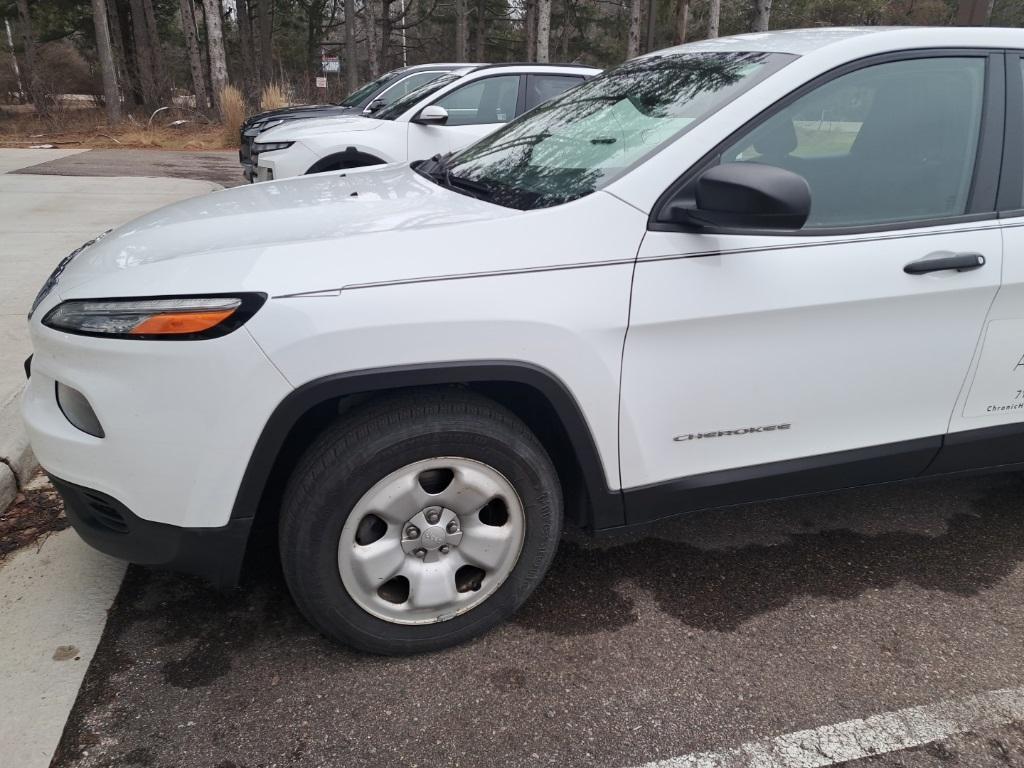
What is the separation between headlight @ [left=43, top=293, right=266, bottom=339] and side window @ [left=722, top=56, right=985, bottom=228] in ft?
5.29

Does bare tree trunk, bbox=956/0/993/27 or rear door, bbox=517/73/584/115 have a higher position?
bare tree trunk, bbox=956/0/993/27

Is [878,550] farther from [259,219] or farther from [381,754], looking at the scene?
[259,219]

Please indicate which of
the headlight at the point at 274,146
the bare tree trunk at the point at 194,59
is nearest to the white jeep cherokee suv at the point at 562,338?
the headlight at the point at 274,146

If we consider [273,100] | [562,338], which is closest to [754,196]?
[562,338]

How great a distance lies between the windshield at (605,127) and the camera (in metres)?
2.31

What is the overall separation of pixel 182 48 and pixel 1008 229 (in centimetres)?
4578

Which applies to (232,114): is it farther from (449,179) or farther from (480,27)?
(480,27)

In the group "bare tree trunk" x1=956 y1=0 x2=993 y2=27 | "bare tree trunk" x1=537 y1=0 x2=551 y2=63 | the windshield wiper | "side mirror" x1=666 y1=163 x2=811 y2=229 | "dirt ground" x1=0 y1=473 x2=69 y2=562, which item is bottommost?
"dirt ground" x1=0 y1=473 x2=69 y2=562

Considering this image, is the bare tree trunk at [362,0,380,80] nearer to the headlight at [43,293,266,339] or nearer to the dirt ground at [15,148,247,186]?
the dirt ground at [15,148,247,186]

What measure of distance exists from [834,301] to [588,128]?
1.04m

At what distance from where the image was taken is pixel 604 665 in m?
2.31

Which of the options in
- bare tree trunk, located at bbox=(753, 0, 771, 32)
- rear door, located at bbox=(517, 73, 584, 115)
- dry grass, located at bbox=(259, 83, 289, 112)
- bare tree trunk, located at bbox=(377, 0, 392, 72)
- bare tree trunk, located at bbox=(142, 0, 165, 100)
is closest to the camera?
rear door, located at bbox=(517, 73, 584, 115)

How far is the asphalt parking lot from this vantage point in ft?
6.64

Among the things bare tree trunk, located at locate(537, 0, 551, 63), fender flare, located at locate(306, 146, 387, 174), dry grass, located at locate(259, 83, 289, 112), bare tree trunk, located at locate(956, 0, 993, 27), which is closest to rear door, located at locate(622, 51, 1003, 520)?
bare tree trunk, located at locate(956, 0, 993, 27)
